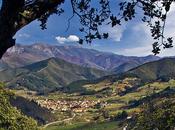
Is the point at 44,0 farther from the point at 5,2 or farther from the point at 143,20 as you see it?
the point at 143,20

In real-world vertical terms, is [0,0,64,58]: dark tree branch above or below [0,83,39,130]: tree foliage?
above

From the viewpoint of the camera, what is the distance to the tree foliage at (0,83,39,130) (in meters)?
76.5

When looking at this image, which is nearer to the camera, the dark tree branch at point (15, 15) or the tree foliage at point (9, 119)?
the dark tree branch at point (15, 15)

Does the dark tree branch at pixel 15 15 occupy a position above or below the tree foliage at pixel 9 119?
above

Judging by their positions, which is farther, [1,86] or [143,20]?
[1,86]

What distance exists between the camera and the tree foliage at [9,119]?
3012 inches

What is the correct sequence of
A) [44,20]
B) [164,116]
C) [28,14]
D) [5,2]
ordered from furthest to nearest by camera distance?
[164,116] → [44,20] → [28,14] → [5,2]

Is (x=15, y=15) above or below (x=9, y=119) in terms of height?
above

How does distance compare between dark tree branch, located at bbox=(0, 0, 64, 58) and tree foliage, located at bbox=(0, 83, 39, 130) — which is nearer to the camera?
dark tree branch, located at bbox=(0, 0, 64, 58)

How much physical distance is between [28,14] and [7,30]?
132 centimetres

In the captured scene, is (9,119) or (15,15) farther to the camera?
(9,119)

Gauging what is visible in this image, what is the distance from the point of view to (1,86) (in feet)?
280

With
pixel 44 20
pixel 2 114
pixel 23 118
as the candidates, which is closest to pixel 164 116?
pixel 23 118

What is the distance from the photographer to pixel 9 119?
77750 millimetres
